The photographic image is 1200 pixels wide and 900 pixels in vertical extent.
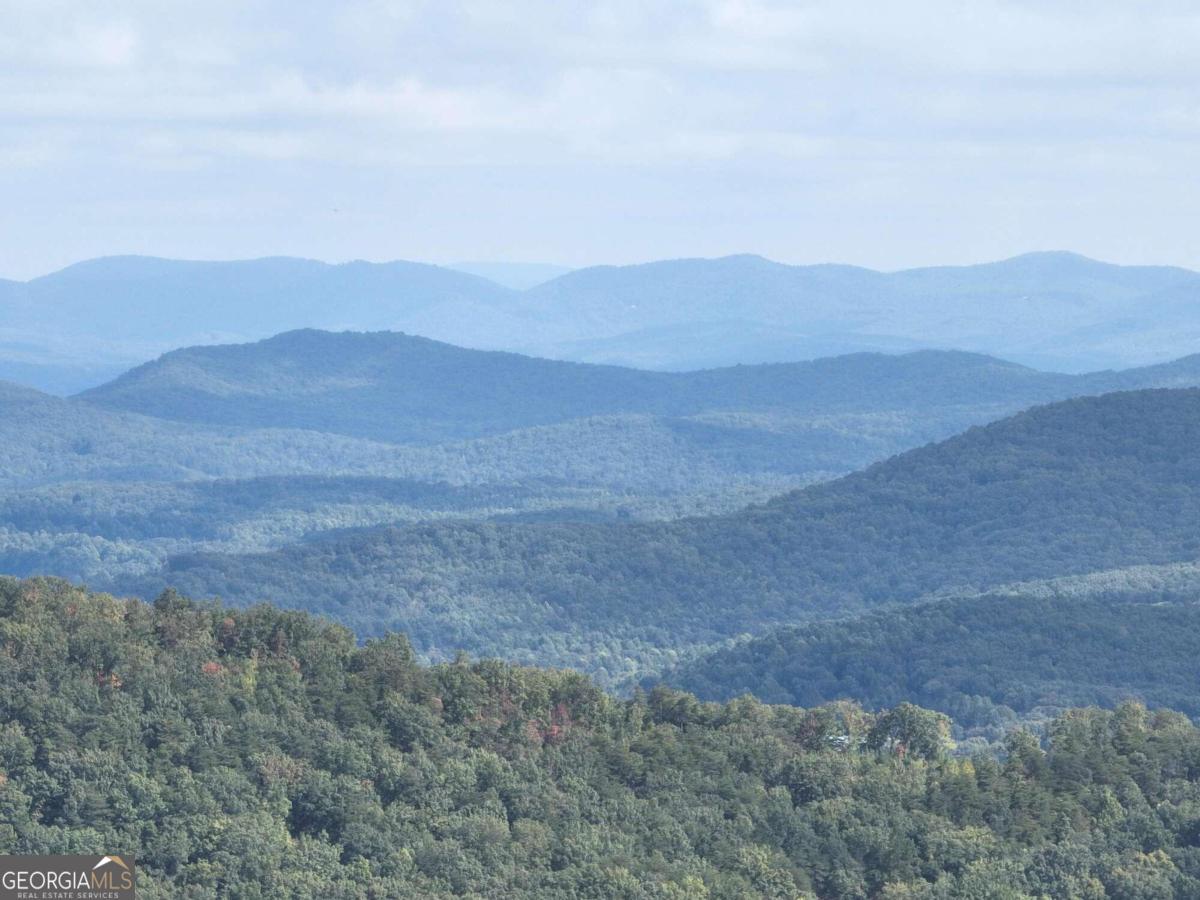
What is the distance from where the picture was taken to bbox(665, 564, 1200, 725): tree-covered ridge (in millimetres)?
108738

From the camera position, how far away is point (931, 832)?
55656mm

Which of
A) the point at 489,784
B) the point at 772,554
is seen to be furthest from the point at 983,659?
the point at 489,784

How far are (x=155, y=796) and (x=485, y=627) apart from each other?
337 feet

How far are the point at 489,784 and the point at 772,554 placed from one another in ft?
375

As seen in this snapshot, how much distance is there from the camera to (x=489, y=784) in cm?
Answer: 5650

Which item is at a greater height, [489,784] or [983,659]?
[489,784]

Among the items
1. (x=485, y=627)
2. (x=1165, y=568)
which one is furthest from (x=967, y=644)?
(x=485, y=627)

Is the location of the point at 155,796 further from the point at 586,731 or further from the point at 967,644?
the point at 967,644

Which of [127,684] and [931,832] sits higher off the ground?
[127,684]

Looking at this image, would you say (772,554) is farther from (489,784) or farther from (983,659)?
(489,784)

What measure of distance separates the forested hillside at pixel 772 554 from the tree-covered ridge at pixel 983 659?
2002 cm

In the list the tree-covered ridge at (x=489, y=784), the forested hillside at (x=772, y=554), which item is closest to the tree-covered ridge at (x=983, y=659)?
the forested hillside at (x=772, y=554)

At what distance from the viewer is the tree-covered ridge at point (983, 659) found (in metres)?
109

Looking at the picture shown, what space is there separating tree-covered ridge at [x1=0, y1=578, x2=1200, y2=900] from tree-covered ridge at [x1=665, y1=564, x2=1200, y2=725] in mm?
40978
